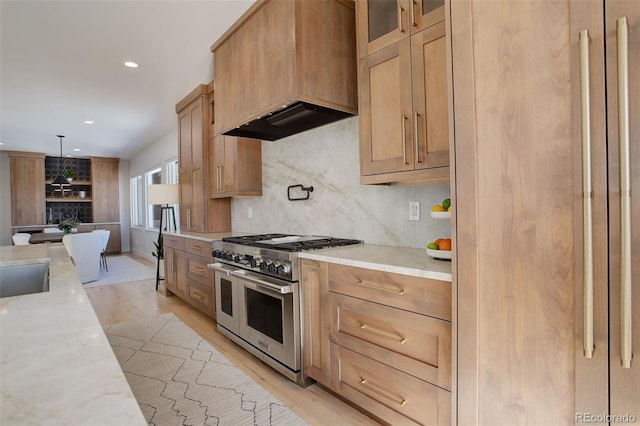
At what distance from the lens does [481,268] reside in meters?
1.20

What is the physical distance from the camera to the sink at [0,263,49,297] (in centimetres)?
171

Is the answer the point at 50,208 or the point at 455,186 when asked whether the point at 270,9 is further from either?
the point at 50,208

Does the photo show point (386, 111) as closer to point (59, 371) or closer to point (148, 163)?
point (59, 371)

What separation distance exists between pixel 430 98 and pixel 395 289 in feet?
3.23

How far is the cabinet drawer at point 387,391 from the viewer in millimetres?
1452

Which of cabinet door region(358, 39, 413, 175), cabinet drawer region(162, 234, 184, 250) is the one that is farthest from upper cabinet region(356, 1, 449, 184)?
cabinet drawer region(162, 234, 184, 250)

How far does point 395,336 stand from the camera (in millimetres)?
1592

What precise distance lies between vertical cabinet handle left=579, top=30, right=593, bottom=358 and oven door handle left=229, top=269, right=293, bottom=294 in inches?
60.3

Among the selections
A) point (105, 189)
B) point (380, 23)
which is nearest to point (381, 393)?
point (380, 23)

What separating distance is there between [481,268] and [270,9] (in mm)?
2244

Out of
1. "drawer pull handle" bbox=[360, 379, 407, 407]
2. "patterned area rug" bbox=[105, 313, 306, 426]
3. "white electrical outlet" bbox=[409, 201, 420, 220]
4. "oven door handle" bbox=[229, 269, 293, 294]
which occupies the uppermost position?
"white electrical outlet" bbox=[409, 201, 420, 220]

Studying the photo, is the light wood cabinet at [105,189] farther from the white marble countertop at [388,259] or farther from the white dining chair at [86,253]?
the white marble countertop at [388,259]

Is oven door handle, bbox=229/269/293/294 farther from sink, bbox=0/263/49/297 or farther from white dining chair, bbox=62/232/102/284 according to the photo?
white dining chair, bbox=62/232/102/284

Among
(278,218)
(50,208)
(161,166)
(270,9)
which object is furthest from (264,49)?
(50,208)
